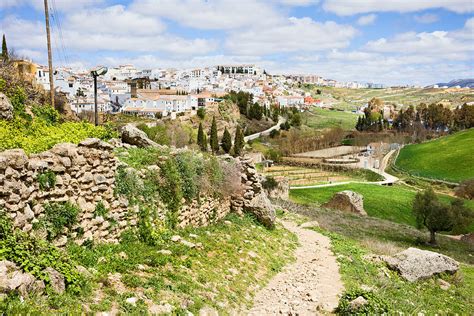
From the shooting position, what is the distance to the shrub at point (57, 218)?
8.56 metres

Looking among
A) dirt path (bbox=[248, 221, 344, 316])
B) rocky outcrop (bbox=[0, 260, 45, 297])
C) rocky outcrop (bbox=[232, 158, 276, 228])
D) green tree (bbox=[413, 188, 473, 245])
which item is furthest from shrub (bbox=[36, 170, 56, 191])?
green tree (bbox=[413, 188, 473, 245])

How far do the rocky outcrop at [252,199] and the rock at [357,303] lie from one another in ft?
27.0

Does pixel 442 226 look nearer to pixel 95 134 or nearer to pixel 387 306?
pixel 387 306

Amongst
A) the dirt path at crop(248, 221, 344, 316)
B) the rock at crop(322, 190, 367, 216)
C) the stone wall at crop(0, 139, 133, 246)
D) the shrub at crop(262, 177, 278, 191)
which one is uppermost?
the stone wall at crop(0, 139, 133, 246)

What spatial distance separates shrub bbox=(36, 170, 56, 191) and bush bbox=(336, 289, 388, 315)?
7.99 m

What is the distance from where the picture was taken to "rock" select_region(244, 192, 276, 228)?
18344 millimetres

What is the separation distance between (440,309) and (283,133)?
112 meters

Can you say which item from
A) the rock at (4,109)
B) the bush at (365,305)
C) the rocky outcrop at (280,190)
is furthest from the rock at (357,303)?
the rocky outcrop at (280,190)

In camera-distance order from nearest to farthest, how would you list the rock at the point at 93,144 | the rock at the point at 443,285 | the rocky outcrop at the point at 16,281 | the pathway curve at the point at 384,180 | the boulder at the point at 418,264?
the rocky outcrop at the point at 16,281
the rock at the point at 93,144
the rock at the point at 443,285
the boulder at the point at 418,264
the pathway curve at the point at 384,180

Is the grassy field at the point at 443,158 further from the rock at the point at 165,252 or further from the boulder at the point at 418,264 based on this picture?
the rock at the point at 165,252

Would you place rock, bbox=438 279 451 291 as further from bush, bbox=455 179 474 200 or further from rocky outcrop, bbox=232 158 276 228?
bush, bbox=455 179 474 200

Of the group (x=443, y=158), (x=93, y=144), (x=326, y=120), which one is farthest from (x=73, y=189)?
(x=326, y=120)

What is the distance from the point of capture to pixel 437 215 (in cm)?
3281

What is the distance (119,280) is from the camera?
8516mm
